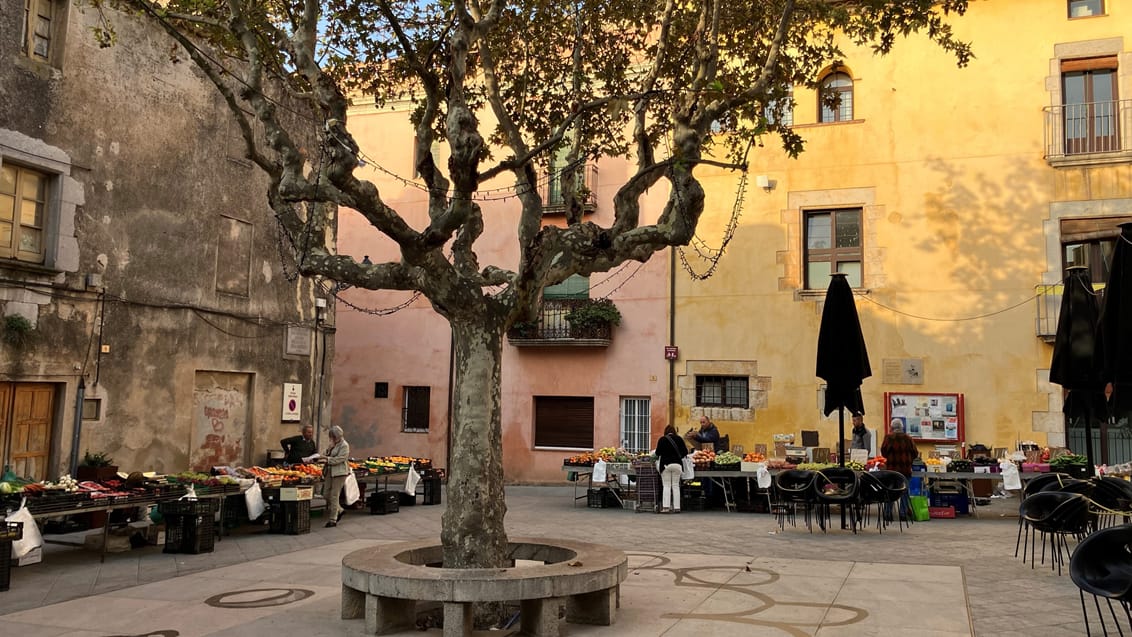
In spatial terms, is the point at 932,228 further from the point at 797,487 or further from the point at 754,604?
the point at 754,604

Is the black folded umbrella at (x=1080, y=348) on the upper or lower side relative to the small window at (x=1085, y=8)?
lower

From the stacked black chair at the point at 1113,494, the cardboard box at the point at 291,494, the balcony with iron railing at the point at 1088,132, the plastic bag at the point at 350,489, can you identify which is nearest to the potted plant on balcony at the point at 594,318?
the plastic bag at the point at 350,489

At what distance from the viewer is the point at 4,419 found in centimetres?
1295

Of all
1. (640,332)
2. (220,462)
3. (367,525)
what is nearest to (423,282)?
(367,525)

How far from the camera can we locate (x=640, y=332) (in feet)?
69.6

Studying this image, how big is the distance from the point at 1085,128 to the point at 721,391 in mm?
8992

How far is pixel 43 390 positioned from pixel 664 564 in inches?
385

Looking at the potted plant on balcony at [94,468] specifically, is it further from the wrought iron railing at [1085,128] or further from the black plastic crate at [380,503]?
the wrought iron railing at [1085,128]

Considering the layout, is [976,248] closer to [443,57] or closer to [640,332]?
[640,332]

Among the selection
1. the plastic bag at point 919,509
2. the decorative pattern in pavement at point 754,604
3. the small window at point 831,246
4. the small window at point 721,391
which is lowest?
the decorative pattern in pavement at point 754,604

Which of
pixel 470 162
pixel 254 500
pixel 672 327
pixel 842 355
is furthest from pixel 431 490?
pixel 470 162

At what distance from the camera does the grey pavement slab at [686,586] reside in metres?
6.89

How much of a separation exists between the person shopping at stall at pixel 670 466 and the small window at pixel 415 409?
377 inches

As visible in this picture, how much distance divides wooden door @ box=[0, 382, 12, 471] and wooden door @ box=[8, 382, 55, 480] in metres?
0.05
